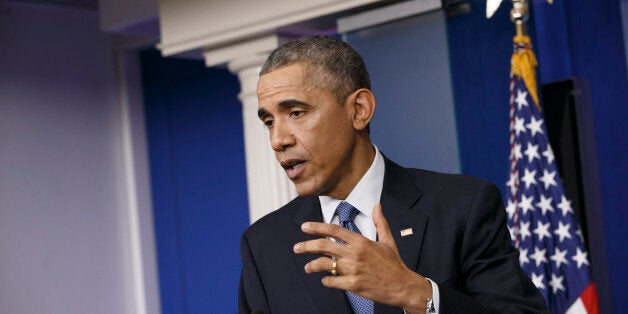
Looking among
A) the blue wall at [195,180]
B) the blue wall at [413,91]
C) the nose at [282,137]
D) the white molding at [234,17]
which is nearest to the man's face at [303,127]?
the nose at [282,137]

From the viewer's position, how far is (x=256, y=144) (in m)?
3.87

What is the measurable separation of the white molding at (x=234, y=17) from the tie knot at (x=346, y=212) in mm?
1616

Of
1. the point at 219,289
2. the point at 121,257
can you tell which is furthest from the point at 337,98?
the point at 121,257

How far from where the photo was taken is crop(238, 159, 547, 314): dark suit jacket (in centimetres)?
161

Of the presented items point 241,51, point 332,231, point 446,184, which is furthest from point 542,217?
point 332,231

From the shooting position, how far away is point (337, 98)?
172 cm

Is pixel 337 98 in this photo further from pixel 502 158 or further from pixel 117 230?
pixel 117 230

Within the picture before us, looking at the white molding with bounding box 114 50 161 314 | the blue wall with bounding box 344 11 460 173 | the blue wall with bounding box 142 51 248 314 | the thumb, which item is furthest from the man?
the white molding with bounding box 114 50 161 314

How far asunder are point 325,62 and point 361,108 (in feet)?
0.40

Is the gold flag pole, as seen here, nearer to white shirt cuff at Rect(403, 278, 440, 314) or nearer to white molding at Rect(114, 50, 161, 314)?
white shirt cuff at Rect(403, 278, 440, 314)

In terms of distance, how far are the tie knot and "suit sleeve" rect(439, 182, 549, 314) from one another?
0.22m

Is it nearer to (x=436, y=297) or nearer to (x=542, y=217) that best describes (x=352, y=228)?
(x=436, y=297)

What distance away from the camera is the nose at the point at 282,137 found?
1.65 metres

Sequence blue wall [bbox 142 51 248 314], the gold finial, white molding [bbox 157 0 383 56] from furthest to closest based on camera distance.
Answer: blue wall [bbox 142 51 248 314]
white molding [bbox 157 0 383 56]
the gold finial
